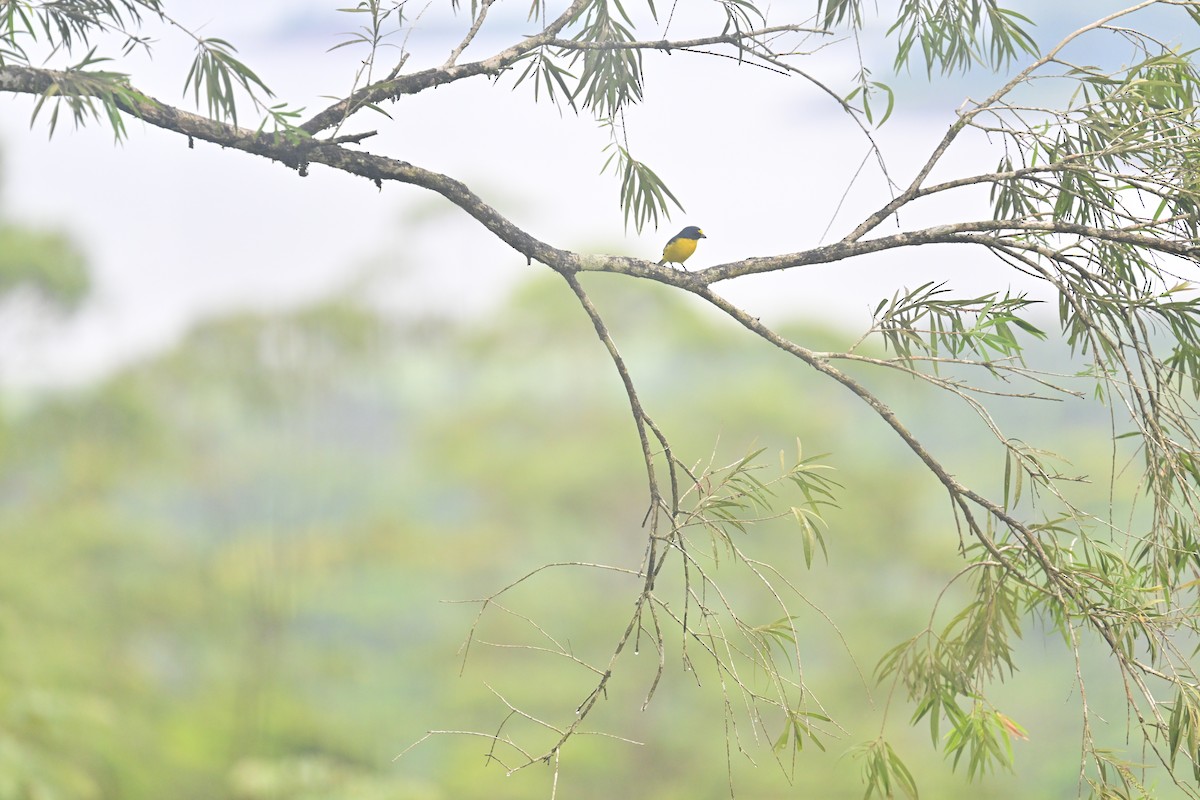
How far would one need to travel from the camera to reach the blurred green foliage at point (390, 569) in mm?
7164

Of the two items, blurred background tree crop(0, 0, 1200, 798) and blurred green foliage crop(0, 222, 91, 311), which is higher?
blurred green foliage crop(0, 222, 91, 311)

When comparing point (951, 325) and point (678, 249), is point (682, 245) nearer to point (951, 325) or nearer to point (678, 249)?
point (678, 249)

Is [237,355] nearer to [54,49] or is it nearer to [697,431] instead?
[697,431]

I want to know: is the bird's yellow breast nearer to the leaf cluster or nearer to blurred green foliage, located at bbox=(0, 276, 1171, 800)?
the leaf cluster

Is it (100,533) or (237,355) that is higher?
(237,355)

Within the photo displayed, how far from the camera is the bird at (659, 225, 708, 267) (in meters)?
2.34

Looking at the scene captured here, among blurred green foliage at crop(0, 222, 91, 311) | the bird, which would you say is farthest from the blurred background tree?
the bird

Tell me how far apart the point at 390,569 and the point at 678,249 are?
5.88m

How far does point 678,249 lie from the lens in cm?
237

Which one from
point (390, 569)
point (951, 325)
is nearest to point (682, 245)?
point (951, 325)

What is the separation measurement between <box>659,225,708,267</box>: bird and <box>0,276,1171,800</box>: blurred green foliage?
4990mm

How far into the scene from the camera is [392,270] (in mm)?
7793

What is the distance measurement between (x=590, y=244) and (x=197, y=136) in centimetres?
604

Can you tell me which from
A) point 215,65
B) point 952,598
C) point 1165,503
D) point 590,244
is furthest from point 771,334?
point 952,598
